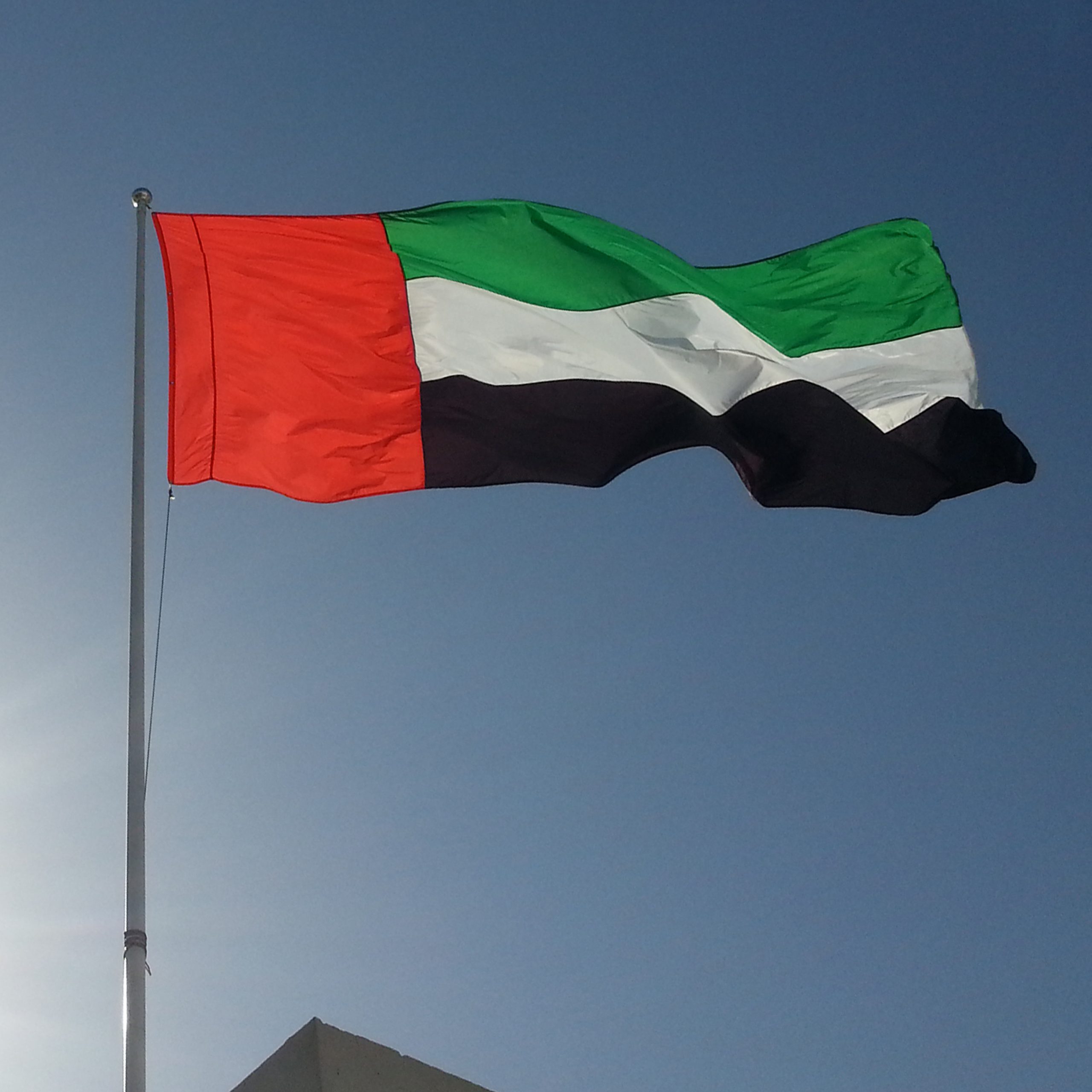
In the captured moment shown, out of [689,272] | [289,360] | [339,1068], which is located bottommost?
[339,1068]

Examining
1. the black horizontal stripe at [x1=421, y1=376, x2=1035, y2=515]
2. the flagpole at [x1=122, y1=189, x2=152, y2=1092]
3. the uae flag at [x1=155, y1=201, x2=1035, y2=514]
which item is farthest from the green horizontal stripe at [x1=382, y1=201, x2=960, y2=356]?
the flagpole at [x1=122, y1=189, x2=152, y2=1092]

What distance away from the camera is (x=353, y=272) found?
11539 millimetres

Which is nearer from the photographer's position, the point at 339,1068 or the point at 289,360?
the point at 339,1068

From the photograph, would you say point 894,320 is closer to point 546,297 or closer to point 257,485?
point 546,297

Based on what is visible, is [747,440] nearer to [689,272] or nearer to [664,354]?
[664,354]

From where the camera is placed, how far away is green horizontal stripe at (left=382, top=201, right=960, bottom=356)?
12.1 metres

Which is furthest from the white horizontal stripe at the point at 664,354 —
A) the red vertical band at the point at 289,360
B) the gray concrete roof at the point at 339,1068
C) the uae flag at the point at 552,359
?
the gray concrete roof at the point at 339,1068

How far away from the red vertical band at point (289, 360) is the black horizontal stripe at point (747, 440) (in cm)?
40

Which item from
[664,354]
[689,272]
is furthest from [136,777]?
[689,272]

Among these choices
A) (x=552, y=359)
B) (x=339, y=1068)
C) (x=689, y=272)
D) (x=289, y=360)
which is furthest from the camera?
(x=689, y=272)

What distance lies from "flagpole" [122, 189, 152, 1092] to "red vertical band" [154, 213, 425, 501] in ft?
0.95

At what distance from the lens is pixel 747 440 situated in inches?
472

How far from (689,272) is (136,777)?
6.26 m

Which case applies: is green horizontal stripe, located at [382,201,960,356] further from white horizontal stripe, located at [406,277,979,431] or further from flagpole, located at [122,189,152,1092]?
flagpole, located at [122,189,152,1092]
